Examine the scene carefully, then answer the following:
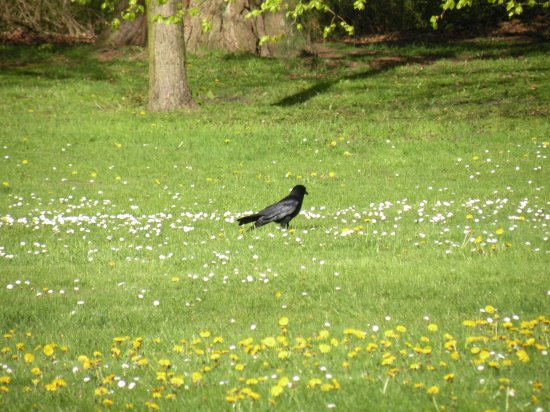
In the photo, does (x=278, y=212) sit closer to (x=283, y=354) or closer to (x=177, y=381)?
(x=283, y=354)

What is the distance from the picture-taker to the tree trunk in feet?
64.8

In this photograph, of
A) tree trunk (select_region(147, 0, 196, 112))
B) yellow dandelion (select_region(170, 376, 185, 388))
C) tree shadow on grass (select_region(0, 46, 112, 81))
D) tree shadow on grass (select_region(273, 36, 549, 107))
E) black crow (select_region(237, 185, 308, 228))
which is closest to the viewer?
yellow dandelion (select_region(170, 376, 185, 388))

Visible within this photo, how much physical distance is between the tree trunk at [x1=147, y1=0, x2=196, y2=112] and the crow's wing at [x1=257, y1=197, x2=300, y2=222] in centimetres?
1002

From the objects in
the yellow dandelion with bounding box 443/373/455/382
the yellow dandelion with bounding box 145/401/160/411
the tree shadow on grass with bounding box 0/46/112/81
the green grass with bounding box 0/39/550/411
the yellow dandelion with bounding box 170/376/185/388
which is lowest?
the green grass with bounding box 0/39/550/411

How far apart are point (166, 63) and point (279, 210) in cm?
1051

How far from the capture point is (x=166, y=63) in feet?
65.7

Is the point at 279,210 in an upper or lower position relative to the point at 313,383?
lower

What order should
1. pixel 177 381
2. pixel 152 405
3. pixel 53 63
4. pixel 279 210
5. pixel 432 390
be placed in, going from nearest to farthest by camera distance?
pixel 432 390 < pixel 152 405 < pixel 177 381 < pixel 279 210 < pixel 53 63

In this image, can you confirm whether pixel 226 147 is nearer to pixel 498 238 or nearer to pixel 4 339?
pixel 498 238

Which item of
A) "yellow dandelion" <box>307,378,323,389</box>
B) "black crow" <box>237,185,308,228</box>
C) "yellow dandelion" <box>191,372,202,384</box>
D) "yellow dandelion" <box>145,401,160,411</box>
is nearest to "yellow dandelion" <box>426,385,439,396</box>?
"yellow dandelion" <box>307,378,323,389</box>

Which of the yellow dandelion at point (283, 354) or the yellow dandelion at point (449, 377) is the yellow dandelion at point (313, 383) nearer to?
the yellow dandelion at point (283, 354)

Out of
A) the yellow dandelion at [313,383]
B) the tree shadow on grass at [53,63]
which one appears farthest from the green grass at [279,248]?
the tree shadow on grass at [53,63]

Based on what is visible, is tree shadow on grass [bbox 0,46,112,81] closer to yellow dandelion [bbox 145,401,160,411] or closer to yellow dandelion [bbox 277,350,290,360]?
yellow dandelion [bbox 277,350,290,360]

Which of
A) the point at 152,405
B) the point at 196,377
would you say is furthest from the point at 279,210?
the point at 152,405
